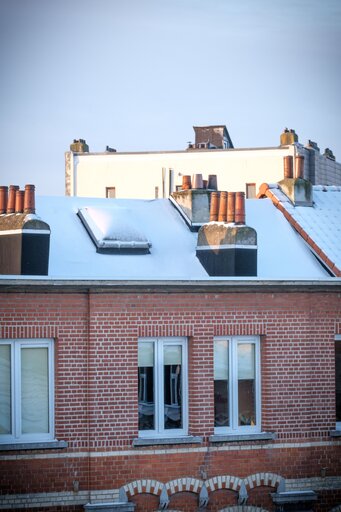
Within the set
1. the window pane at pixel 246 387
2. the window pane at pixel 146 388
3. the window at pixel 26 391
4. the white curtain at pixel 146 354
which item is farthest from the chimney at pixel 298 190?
the window at pixel 26 391

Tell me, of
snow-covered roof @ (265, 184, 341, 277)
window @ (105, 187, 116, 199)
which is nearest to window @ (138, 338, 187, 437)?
snow-covered roof @ (265, 184, 341, 277)

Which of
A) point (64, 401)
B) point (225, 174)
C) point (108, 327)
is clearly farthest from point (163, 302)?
point (225, 174)

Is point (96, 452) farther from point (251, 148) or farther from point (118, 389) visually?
point (251, 148)

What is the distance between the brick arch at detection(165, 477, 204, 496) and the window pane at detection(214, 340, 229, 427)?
51.2 inches

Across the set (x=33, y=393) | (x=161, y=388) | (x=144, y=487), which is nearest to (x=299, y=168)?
(x=161, y=388)

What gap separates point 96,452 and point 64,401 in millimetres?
1165

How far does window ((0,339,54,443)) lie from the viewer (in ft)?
70.4

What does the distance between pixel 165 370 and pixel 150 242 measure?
315cm

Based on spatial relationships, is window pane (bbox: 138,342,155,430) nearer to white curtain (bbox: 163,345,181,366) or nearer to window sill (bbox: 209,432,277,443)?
white curtain (bbox: 163,345,181,366)

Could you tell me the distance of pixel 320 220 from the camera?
26.4 meters

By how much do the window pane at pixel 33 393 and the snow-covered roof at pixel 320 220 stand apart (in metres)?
6.62

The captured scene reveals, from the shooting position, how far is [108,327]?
21.9 m

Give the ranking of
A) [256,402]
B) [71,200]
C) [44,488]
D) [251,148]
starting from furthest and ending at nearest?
1. [251,148]
2. [71,200]
3. [256,402]
4. [44,488]

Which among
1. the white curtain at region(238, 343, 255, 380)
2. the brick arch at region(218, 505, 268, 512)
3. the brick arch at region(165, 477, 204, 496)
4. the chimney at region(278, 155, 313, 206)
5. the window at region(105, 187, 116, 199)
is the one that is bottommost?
the brick arch at region(218, 505, 268, 512)
